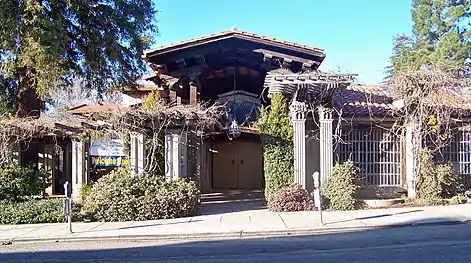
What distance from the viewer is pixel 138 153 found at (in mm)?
14414

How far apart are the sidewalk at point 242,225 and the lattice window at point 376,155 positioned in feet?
6.93

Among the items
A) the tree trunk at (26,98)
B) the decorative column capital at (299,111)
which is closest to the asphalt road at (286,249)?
the decorative column capital at (299,111)

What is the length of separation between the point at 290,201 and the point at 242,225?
2.64 metres

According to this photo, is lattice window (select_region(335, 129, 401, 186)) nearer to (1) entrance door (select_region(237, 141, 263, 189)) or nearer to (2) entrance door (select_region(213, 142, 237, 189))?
(1) entrance door (select_region(237, 141, 263, 189))

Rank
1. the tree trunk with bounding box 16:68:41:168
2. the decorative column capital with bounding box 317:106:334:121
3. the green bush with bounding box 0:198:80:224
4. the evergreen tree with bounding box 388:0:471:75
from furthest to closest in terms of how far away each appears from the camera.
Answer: the evergreen tree with bounding box 388:0:471:75
the tree trunk with bounding box 16:68:41:168
the decorative column capital with bounding box 317:106:334:121
the green bush with bounding box 0:198:80:224

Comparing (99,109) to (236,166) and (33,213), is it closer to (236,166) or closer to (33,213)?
(33,213)

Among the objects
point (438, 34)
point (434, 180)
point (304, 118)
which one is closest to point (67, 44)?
point (304, 118)

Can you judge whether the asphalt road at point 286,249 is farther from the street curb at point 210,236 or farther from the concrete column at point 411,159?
the concrete column at point 411,159

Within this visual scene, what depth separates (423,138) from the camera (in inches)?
603

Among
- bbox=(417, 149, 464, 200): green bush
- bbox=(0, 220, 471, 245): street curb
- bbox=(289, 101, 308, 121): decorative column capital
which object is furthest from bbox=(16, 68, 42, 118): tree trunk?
bbox=(417, 149, 464, 200): green bush

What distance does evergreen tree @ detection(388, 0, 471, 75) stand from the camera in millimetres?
32156

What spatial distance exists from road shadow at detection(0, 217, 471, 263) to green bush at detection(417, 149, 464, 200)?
11.1 ft

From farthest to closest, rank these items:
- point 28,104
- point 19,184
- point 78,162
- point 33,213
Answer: point 28,104, point 78,162, point 19,184, point 33,213

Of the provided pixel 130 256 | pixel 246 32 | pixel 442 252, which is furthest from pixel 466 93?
pixel 130 256
